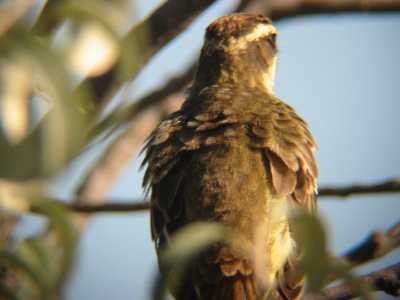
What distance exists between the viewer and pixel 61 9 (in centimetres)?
191

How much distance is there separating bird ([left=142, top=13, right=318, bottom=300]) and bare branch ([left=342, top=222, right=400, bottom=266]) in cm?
29

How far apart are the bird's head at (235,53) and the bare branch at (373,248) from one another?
2.71 m

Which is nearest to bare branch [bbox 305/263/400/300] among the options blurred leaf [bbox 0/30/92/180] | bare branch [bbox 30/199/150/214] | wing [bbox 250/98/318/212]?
wing [bbox 250/98/318/212]

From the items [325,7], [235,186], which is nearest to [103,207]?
[235,186]

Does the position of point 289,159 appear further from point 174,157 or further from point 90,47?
point 90,47

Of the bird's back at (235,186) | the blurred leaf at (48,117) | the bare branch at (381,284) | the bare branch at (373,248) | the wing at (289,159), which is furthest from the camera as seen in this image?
the wing at (289,159)

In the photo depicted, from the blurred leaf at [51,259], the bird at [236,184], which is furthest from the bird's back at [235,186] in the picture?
the blurred leaf at [51,259]

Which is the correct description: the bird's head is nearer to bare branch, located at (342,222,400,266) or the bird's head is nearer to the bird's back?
the bird's back

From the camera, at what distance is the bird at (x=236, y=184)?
4.23m

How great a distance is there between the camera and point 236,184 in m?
4.45

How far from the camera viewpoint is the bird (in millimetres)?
4230

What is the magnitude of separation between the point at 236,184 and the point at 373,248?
108cm

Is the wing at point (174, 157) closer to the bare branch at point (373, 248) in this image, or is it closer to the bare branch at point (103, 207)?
the bare branch at point (373, 248)

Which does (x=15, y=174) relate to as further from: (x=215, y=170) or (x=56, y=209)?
(x=215, y=170)
